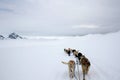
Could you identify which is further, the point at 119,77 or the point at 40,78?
the point at 40,78

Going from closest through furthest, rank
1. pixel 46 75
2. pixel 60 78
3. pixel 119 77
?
pixel 119 77
pixel 60 78
pixel 46 75

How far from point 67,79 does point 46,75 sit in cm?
162

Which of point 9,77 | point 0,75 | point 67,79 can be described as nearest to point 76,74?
point 67,79

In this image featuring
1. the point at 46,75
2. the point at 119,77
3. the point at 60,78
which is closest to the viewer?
the point at 119,77

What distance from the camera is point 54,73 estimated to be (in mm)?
8750

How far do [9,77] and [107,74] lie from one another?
558 cm

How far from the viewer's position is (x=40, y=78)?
788 centimetres

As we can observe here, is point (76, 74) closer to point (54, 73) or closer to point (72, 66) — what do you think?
point (72, 66)

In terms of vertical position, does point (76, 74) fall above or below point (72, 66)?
below

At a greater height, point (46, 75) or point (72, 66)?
point (72, 66)

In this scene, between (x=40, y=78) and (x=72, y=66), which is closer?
(x=72, y=66)

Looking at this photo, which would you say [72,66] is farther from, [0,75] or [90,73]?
[0,75]

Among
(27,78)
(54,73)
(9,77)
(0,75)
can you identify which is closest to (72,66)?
(54,73)

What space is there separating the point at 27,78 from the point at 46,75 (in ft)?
3.63
